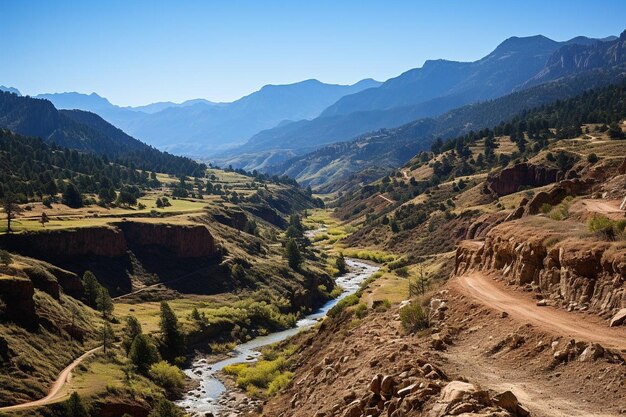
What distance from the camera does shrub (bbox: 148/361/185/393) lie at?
70.4 meters

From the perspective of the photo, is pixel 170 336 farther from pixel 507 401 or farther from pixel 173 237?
pixel 507 401

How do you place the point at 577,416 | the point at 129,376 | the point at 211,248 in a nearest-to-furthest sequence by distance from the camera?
the point at 577,416 → the point at 129,376 → the point at 211,248

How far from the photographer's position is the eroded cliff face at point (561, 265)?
104 ft

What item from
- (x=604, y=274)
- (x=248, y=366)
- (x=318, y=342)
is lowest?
(x=248, y=366)

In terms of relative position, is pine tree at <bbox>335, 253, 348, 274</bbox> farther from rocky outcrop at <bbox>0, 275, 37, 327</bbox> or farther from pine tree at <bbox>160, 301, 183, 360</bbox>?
rocky outcrop at <bbox>0, 275, 37, 327</bbox>

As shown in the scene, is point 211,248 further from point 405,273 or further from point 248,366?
point 248,366

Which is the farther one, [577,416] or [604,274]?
[604,274]

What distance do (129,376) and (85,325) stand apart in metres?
15.1

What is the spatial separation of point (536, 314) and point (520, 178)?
11916cm

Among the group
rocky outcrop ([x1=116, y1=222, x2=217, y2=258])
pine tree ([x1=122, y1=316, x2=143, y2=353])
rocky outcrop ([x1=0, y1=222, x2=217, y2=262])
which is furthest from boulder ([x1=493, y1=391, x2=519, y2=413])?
rocky outcrop ([x1=116, y1=222, x2=217, y2=258])

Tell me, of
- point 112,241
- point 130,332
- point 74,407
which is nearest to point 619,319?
point 74,407

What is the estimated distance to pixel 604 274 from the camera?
3253 centimetres

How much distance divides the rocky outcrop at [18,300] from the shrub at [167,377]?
52.8 feet

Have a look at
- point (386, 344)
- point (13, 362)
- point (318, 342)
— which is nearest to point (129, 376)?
point (13, 362)
